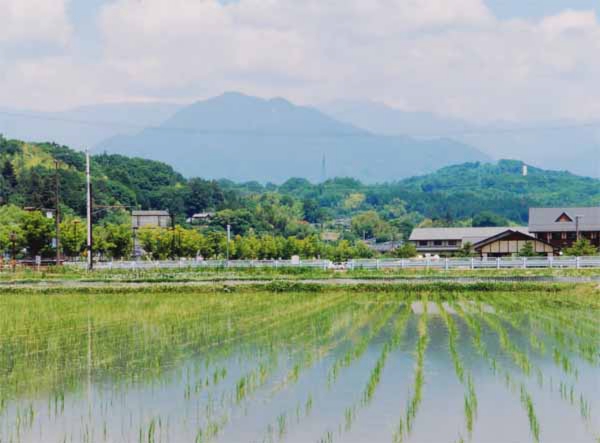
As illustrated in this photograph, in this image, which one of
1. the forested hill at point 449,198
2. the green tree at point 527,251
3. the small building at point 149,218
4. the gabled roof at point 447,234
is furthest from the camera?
the forested hill at point 449,198

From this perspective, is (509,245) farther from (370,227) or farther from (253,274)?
(370,227)

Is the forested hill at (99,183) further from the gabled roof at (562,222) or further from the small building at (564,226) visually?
the small building at (564,226)

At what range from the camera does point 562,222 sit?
57219mm

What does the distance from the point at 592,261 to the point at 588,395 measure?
2692 centimetres

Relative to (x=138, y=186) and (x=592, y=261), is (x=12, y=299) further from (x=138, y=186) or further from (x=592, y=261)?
(x=138, y=186)

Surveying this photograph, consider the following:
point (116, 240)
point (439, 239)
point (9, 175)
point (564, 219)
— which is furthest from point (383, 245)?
point (116, 240)

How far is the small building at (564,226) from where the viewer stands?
2240 inches

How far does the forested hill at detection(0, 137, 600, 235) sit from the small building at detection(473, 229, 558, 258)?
25960 mm

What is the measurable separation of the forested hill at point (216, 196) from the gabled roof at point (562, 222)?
2890cm

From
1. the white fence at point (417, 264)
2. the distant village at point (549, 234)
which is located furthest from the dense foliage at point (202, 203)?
the distant village at point (549, 234)

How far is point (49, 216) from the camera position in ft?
144

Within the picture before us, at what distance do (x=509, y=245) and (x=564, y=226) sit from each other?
12.5ft

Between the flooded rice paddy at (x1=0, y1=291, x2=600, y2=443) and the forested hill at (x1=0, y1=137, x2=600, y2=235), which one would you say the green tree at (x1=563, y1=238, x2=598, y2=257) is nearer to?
the flooded rice paddy at (x1=0, y1=291, x2=600, y2=443)

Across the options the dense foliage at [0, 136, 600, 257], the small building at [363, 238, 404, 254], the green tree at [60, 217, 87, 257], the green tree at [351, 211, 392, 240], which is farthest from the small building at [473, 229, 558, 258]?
the green tree at [351, 211, 392, 240]
